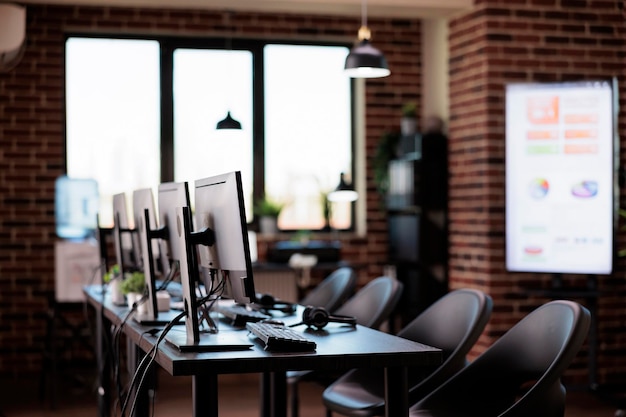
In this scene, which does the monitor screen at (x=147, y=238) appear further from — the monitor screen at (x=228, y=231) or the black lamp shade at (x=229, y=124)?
the black lamp shade at (x=229, y=124)

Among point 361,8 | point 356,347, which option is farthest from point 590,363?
point 356,347

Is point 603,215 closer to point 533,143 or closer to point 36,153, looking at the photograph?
point 533,143

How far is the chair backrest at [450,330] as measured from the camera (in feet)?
12.0

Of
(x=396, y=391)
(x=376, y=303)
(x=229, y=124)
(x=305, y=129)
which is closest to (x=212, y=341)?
(x=396, y=391)

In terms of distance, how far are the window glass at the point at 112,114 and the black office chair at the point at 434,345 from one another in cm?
399

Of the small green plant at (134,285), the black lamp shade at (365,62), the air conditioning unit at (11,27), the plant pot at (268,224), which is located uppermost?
the air conditioning unit at (11,27)

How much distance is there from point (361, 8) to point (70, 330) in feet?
11.0

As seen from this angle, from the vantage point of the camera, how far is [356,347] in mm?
2920

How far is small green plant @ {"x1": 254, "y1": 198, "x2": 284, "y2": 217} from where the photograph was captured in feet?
25.4

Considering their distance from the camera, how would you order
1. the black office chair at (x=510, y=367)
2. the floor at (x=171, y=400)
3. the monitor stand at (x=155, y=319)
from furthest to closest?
the floor at (x=171, y=400), the monitor stand at (x=155, y=319), the black office chair at (x=510, y=367)

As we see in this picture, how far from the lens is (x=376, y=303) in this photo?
14.8ft

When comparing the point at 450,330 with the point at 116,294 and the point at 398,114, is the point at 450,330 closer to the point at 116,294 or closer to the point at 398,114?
the point at 116,294

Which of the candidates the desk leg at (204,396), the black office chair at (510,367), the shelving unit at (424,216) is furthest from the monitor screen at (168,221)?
the shelving unit at (424,216)

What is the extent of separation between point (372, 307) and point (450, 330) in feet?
2.31
